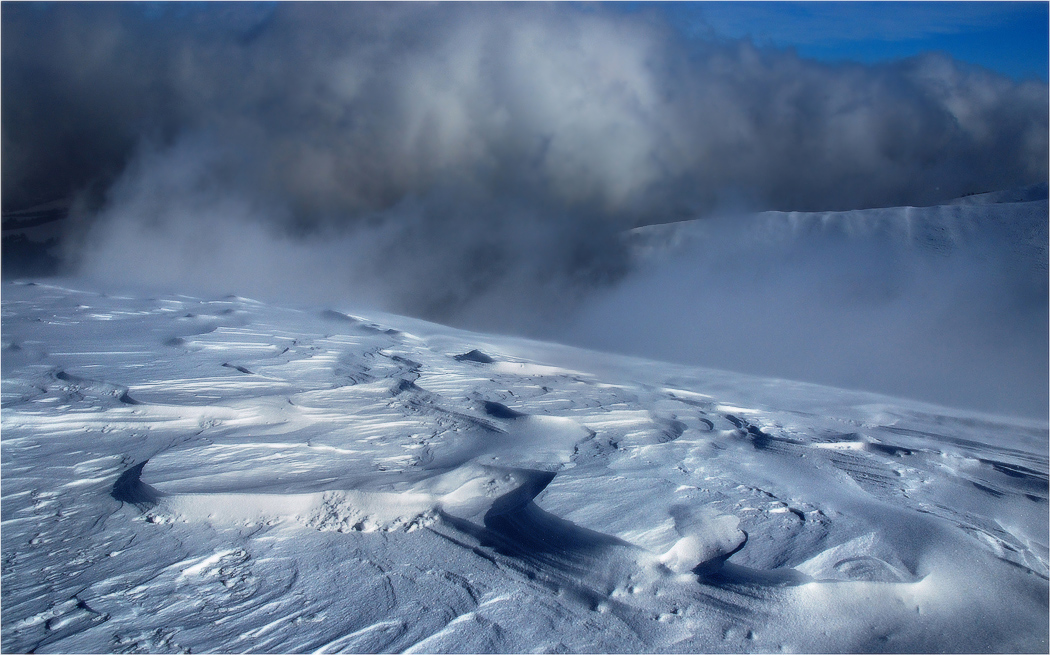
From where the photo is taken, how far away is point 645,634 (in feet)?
4.10

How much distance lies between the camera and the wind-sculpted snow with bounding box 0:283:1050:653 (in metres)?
1.27

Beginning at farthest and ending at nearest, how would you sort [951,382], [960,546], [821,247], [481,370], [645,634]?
[821,247] < [951,382] < [481,370] < [960,546] < [645,634]

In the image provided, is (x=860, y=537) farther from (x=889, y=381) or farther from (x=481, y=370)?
(x=889, y=381)

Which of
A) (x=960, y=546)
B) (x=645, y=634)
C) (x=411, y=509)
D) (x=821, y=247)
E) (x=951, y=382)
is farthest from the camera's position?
(x=821, y=247)

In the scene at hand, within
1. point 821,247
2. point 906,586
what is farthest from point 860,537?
point 821,247

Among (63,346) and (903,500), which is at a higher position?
(63,346)

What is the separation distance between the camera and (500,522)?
Result: 5.43ft

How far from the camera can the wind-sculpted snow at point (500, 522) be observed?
4.17 ft

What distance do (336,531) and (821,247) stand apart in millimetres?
5153

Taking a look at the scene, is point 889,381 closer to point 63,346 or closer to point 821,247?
point 821,247

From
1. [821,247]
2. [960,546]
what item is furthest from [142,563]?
[821,247]

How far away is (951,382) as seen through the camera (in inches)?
151

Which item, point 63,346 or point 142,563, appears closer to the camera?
point 142,563

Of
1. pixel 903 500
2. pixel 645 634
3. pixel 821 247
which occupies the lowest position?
pixel 645 634
